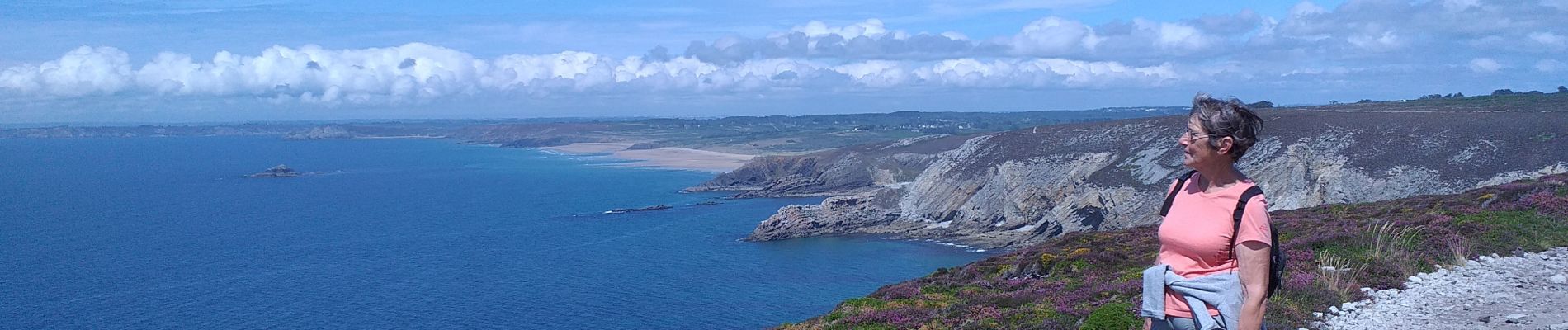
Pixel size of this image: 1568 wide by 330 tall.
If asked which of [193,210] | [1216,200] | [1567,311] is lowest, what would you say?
[193,210]

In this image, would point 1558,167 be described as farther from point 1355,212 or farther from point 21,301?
point 21,301

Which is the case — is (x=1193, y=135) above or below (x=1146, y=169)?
above

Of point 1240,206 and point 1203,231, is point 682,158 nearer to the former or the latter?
point 1203,231

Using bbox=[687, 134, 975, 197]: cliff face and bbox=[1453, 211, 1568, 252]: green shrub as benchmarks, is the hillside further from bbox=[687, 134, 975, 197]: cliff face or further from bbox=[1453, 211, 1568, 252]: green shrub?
bbox=[1453, 211, 1568, 252]: green shrub

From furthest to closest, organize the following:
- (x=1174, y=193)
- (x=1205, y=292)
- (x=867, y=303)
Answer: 1. (x=867, y=303)
2. (x=1174, y=193)
3. (x=1205, y=292)

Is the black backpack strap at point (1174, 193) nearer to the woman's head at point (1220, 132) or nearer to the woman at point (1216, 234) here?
the woman at point (1216, 234)

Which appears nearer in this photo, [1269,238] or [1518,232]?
[1269,238]

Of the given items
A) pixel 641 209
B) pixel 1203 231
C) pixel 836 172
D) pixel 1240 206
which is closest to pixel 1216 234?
pixel 1203 231

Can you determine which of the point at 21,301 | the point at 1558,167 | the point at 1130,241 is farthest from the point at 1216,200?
the point at 21,301
